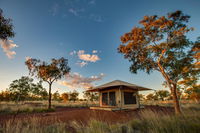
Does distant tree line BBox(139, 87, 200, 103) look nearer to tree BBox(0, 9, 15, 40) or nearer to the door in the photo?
the door

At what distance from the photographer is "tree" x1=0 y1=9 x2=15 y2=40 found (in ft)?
20.5

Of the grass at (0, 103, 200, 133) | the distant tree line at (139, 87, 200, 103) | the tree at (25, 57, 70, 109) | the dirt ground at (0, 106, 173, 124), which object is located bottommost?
the distant tree line at (139, 87, 200, 103)

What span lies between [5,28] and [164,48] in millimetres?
13937

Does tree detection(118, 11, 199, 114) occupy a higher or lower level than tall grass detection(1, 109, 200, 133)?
higher

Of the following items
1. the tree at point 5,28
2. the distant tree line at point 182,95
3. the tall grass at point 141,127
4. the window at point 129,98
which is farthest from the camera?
the distant tree line at point 182,95

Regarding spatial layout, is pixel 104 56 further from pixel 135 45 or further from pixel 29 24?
pixel 29 24

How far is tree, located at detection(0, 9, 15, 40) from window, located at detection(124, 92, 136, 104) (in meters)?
13.9

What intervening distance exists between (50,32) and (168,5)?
13.8m

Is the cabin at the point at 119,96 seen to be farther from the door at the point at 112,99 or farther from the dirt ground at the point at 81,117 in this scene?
the dirt ground at the point at 81,117

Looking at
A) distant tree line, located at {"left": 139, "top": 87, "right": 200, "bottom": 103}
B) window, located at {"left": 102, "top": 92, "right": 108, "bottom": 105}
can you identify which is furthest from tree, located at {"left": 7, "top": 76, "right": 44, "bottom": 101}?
distant tree line, located at {"left": 139, "top": 87, "right": 200, "bottom": 103}

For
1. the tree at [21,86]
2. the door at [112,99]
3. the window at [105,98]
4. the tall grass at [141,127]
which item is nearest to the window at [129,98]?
the door at [112,99]

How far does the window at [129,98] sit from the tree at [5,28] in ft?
45.7

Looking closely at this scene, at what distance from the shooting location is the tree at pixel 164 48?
362 inches

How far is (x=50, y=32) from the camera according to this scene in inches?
487
